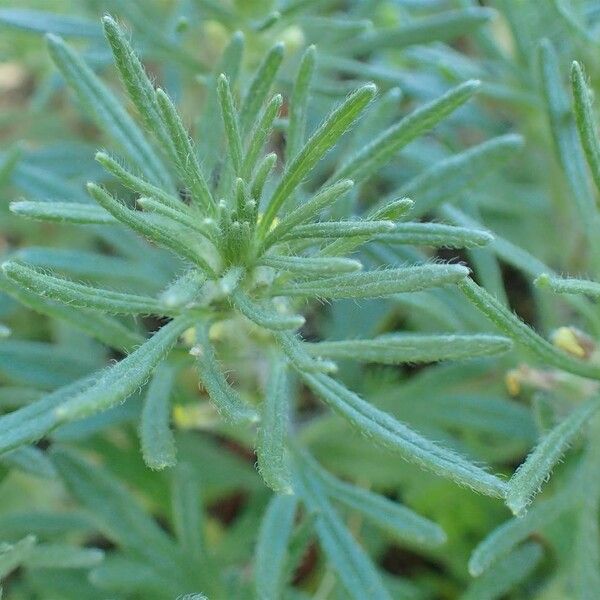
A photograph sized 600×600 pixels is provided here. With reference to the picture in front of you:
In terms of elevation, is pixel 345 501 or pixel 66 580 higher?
pixel 345 501

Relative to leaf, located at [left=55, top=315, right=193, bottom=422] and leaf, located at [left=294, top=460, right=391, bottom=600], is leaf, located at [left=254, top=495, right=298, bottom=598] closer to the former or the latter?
leaf, located at [left=294, top=460, right=391, bottom=600]

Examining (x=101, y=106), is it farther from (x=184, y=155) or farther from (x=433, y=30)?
(x=433, y=30)

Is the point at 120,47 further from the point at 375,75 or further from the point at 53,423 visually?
the point at 375,75

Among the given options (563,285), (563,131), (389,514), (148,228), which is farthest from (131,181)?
(563,131)

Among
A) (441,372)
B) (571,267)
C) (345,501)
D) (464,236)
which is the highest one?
(464,236)

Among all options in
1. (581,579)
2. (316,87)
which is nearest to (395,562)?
(581,579)

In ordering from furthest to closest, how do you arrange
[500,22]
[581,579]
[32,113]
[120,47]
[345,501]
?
[500,22], [32,113], [345,501], [581,579], [120,47]

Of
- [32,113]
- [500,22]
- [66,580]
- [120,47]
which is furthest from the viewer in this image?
[500,22]
